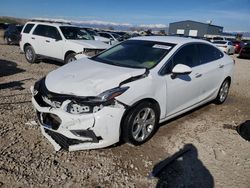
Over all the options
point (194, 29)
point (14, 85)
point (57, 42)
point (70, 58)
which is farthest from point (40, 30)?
point (194, 29)

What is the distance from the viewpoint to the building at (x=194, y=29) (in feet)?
207

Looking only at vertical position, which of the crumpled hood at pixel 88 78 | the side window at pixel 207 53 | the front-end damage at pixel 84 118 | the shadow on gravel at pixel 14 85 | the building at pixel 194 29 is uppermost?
the side window at pixel 207 53

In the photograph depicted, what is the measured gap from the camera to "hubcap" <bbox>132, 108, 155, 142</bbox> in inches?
158

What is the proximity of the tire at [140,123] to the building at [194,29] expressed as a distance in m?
62.2

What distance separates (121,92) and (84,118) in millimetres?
618

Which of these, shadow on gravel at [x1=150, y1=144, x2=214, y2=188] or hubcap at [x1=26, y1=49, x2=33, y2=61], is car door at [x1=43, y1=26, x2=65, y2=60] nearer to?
hubcap at [x1=26, y1=49, x2=33, y2=61]

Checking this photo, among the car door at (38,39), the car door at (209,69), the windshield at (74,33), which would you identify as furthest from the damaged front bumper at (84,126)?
the car door at (38,39)

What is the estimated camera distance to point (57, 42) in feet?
32.2

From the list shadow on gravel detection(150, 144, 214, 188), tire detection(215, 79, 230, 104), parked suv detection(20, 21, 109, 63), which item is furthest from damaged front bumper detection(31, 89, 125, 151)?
parked suv detection(20, 21, 109, 63)

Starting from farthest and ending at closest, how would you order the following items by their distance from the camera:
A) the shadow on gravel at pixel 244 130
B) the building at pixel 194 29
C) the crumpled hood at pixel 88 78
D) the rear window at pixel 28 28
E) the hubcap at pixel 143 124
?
the building at pixel 194 29
the rear window at pixel 28 28
the shadow on gravel at pixel 244 130
the hubcap at pixel 143 124
the crumpled hood at pixel 88 78

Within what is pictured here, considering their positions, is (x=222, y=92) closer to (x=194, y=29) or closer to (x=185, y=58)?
(x=185, y=58)

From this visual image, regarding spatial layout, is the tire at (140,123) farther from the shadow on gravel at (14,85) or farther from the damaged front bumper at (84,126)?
the shadow on gravel at (14,85)

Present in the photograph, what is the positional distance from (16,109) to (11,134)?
114cm

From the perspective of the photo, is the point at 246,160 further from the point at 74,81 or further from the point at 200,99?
the point at 74,81
